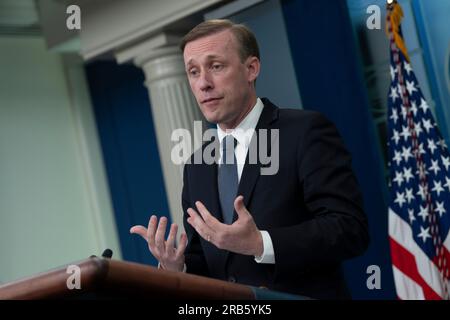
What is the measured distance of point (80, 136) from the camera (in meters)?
6.33

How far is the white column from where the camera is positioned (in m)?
5.11

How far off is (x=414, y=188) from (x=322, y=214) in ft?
6.29

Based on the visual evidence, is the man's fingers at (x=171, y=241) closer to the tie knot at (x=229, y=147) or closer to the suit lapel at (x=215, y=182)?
the suit lapel at (x=215, y=182)

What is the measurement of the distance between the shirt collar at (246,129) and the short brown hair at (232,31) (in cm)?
14

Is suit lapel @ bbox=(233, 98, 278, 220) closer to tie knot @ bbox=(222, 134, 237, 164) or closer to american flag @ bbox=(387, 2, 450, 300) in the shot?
tie knot @ bbox=(222, 134, 237, 164)

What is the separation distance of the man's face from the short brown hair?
0.03 ft

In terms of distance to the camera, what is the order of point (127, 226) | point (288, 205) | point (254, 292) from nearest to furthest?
point (254, 292) → point (288, 205) → point (127, 226)

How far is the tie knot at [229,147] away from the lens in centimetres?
191

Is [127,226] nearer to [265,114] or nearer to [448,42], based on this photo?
[448,42]

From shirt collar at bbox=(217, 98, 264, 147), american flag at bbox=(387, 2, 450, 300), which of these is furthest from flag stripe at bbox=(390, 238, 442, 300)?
shirt collar at bbox=(217, 98, 264, 147)

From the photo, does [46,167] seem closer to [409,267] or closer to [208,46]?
[409,267]

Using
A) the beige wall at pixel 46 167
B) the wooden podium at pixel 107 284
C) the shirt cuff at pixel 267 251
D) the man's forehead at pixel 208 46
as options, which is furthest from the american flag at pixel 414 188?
the beige wall at pixel 46 167
